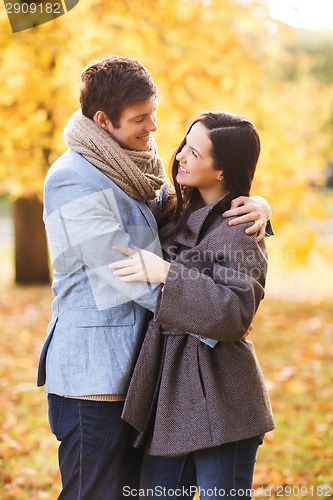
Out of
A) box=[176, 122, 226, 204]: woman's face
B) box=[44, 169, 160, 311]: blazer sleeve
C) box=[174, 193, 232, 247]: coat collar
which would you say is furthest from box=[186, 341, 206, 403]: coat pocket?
box=[176, 122, 226, 204]: woman's face

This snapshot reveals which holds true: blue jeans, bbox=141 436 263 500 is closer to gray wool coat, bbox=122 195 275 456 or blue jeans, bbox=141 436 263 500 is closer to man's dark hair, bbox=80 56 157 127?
gray wool coat, bbox=122 195 275 456

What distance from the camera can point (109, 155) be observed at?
7.89 feet

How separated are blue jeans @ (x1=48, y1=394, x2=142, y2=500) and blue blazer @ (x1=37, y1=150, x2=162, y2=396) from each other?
0.25 feet

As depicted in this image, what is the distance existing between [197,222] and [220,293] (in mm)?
332

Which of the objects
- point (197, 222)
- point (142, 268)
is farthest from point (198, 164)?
point (142, 268)

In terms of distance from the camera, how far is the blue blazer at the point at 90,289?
233 centimetres

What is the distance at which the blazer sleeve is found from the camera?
2.32 m

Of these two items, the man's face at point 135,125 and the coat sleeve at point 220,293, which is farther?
the man's face at point 135,125

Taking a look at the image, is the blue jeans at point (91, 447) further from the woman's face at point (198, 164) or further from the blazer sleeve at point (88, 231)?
the woman's face at point (198, 164)

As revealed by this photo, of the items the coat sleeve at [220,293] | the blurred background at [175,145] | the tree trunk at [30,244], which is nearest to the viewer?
the coat sleeve at [220,293]

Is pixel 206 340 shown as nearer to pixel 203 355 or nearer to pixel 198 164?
pixel 203 355

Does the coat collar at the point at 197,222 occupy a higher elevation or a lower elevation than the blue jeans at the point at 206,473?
higher

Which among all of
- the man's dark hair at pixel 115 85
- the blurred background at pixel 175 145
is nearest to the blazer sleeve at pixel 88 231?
the man's dark hair at pixel 115 85

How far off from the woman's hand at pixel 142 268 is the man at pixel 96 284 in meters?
0.03
